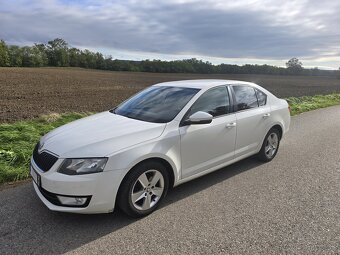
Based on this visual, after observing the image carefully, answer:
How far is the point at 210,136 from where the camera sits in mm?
4340

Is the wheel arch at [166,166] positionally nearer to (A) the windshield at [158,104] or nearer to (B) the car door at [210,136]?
(B) the car door at [210,136]

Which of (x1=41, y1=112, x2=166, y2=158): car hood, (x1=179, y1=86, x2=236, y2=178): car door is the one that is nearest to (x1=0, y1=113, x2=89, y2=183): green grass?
(x1=41, y1=112, x2=166, y2=158): car hood

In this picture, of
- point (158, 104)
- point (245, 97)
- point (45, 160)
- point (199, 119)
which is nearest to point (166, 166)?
point (199, 119)

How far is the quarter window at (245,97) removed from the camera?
16.5 ft

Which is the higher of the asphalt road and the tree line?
the tree line

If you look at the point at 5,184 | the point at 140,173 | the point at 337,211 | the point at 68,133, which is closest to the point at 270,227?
the point at 337,211

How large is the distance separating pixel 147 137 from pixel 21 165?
8.91ft

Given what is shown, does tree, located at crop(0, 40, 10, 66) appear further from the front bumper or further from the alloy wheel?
the alloy wheel

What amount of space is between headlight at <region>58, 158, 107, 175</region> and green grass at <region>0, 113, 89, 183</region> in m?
1.94

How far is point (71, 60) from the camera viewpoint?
97625 mm

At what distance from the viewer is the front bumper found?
3.26 meters

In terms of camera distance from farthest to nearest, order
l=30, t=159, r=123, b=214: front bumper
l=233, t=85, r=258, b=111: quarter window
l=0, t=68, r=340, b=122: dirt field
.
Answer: l=0, t=68, r=340, b=122: dirt field
l=233, t=85, r=258, b=111: quarter window
l=30, t=159, r=123, b=214: front bumper

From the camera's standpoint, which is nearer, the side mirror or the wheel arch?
the wheel arch

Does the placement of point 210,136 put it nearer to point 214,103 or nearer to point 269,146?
point 214,103
